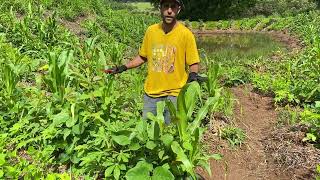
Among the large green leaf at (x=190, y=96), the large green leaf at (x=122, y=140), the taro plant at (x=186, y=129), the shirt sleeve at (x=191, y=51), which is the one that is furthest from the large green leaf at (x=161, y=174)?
the shirt sleeve at (x=191, y=51)

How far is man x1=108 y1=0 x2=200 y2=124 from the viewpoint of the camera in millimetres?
4070

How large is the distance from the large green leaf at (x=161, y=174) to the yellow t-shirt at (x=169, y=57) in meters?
1.08

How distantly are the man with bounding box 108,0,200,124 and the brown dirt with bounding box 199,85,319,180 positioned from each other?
107 cm

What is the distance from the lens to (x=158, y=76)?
166 inches

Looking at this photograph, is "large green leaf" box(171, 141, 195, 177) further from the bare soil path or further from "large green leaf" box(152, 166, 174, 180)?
the bare soil path

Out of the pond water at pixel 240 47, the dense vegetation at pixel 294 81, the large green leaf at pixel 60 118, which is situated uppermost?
the large green leaf at pixel 60 118

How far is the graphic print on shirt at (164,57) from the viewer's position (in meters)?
4.12

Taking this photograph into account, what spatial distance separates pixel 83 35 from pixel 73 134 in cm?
694

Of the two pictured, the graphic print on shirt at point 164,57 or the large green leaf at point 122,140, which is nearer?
the large green leaf at point 122,140

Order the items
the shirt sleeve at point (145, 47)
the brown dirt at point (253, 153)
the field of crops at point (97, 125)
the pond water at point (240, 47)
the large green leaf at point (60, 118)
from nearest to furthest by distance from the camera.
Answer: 1. the field of crops at point (97, 125)
2. the large green leaf at point (60, 118)
3. the shirt sleeve at point (145, 47)
4. the brown dirt at point (253, 153)
5. the pond water at point (240, 47)

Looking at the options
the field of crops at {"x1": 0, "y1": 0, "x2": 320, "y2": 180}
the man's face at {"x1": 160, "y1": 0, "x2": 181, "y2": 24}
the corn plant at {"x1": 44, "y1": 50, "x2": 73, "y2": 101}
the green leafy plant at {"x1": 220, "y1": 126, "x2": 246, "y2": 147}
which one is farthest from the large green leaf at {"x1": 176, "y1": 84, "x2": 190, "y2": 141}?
the green leafy plant at {"x1": 220, "y1": 126, "x2": 246, "y2": 147}

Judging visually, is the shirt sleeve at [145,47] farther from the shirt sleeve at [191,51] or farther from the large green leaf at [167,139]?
the large green leaf at [167,139]

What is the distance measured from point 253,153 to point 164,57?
1928 mm

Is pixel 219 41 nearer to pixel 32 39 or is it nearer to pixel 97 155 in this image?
pixel 32 39
